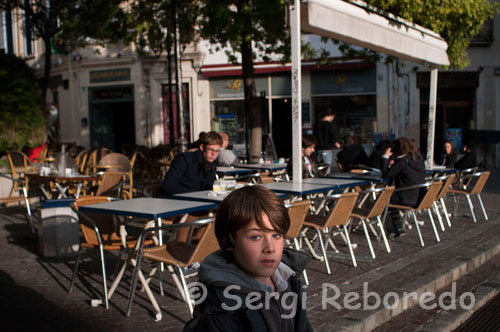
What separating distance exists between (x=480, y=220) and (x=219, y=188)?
5.36 m

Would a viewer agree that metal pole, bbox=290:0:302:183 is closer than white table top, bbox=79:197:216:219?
No

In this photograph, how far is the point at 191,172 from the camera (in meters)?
6.83

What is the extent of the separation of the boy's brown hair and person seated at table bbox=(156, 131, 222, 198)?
4385 millimetres

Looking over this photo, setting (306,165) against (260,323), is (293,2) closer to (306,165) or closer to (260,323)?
(306,165)

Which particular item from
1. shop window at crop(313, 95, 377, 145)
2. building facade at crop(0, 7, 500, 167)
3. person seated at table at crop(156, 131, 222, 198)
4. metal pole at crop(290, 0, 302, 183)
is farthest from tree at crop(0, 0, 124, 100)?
shop window at crop(313, 95, 377, 145)

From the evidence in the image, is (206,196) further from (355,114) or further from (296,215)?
(355,114)

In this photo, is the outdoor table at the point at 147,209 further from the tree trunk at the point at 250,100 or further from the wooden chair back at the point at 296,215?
the tree trunk at the point at 250,100

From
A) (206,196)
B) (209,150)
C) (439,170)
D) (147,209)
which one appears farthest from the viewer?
(439,170)

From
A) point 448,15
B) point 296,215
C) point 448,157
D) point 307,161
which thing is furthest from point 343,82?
point 296,215

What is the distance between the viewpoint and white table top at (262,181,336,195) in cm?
641

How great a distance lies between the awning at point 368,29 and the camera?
7.11 metres

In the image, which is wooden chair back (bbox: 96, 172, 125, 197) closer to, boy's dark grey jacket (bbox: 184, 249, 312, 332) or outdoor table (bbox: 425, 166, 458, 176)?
outdoor table (bbox: 425, 166, 458, 176)

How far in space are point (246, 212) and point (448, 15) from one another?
1260cm

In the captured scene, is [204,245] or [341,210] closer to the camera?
[204,245]
